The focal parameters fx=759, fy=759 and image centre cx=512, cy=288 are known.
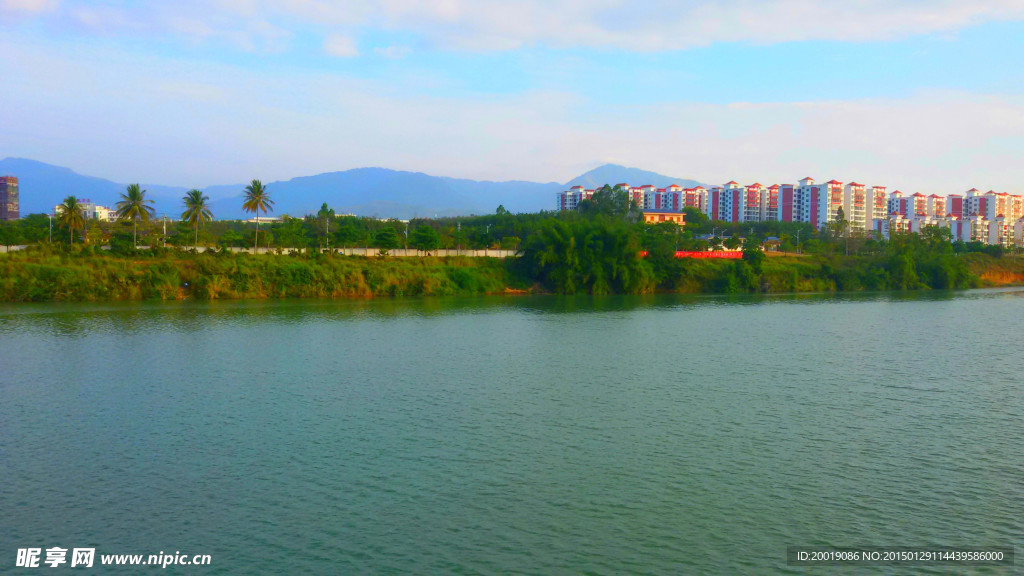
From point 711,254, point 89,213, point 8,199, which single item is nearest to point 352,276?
point 711,254

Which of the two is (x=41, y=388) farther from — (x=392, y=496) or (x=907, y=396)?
(x=907, y=396)

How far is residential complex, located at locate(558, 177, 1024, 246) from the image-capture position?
506 feet

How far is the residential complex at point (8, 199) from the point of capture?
13800cm

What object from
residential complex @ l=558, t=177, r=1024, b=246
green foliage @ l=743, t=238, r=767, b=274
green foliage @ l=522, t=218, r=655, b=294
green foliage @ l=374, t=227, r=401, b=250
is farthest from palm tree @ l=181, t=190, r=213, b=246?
residential complex @ l=558, t=177, r=1024, b=246

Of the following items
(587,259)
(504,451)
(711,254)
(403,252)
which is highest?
(711,254)

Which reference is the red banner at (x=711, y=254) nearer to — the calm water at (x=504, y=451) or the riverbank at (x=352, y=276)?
the riverbank at (x=352, y=276)

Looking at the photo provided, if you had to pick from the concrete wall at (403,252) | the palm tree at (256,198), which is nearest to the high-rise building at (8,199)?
the palm tree at (256,198)

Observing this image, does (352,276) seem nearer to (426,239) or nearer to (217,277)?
(217,277)

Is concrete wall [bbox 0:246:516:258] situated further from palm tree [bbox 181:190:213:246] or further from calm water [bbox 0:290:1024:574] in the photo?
calm water [bbox 0:290:1024:574]

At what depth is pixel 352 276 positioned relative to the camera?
58625 millimetres

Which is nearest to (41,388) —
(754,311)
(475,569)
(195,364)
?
(195,364)

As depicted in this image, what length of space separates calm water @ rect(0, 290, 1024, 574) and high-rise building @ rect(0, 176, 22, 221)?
423ft

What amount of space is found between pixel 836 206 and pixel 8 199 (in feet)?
521

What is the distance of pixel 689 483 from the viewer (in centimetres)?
1366
